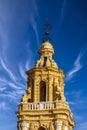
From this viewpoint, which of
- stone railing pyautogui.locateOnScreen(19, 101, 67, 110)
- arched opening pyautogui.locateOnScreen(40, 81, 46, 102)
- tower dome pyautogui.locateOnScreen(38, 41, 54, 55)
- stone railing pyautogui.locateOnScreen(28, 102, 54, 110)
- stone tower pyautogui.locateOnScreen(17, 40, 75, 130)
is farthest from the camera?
tower dome pyautogui.locateOnScreen(38, 41, 54, 55)

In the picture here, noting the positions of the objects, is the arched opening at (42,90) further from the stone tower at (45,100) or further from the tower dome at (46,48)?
the tower dome at (46,48)

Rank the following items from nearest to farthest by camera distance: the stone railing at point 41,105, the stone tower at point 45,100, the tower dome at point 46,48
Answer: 1. the stone tower at point 45,100
2. the stone railing at point 41,105
3. the tower dome at point 46,48

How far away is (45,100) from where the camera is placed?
138 ft

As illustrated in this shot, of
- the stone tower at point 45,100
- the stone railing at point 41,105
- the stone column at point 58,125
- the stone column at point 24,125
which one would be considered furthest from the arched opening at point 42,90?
the stone column at point 58,125

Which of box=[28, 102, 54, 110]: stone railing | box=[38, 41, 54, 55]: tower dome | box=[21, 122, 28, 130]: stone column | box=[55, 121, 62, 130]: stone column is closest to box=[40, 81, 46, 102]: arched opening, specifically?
box=[28, 102, 54, 110]: stone railing

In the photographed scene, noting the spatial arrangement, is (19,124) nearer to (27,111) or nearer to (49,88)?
(27,111)

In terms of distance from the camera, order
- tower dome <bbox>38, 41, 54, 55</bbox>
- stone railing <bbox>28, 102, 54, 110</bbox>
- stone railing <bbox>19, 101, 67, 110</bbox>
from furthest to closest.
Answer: tower dome <bbox>38, 41, 54, 55</bbox> → stone railing <bbox>28, 102, 54, 110</bbox> → stone railing <bbox>19, 101, 67, 110</bbox>

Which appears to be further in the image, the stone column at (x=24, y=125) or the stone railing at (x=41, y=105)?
the stone railing at (x=41, y=105)

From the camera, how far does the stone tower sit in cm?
4044

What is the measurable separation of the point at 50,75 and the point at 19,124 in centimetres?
499

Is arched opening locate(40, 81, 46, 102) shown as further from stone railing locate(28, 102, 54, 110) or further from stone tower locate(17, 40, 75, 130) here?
stone railing locate(28, 102, 54, 110)

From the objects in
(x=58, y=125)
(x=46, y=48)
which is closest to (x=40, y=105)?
(x=58, y=125)

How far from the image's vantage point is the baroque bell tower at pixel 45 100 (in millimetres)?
40438

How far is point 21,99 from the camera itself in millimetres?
41500
